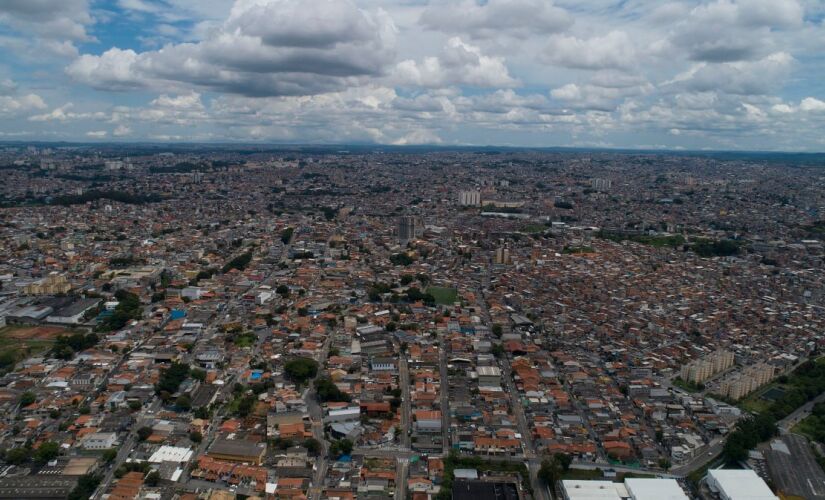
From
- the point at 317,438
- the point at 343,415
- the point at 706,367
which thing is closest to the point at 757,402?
the point at 706,367

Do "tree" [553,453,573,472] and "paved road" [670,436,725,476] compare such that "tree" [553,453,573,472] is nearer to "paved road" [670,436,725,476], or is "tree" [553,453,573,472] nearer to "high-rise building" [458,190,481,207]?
"paved road" [670,436,725,476]

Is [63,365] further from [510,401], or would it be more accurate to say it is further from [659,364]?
[659,364]

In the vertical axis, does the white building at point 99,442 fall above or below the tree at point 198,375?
below

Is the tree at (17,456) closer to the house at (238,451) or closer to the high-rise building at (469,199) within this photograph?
the house at (238,451)

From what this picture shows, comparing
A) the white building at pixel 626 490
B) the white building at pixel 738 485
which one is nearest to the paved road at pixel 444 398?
the white building at pixel 626 490

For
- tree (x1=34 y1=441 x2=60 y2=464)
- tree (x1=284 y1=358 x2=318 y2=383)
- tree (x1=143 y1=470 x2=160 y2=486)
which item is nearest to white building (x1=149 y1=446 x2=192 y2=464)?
tree (x1=143 y1=470 x2=160 y2=486)

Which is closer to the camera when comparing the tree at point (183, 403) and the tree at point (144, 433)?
the tree at point (144, 433)

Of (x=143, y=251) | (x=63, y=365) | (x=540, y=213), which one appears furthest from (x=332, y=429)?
(x=540, y=213)
